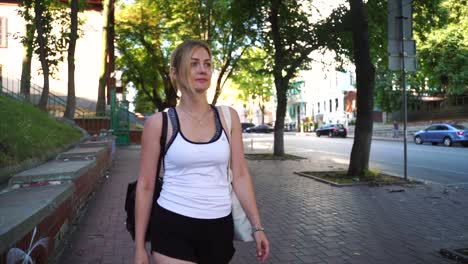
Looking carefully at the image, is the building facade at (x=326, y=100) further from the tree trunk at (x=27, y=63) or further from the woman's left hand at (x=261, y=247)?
the woman's left hand at (x=261, y=247)

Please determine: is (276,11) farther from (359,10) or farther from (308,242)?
(308,242)

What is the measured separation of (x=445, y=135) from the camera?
27.8m

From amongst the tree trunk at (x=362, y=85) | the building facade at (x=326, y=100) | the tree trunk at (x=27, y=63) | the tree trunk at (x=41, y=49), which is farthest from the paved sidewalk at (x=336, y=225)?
the building facade at (x=326, y=100)

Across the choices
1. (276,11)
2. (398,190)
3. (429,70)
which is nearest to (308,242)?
(398,190)

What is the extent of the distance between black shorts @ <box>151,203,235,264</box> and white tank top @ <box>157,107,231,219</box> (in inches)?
1.4

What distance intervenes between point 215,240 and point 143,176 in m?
0.49

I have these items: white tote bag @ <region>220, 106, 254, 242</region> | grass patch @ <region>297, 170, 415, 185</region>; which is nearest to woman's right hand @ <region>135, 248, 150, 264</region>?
white tote bag @ <region>220, 106, 254, 242</region>

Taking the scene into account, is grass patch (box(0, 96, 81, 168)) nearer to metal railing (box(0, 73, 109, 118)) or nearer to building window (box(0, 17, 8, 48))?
metal railing (box(0, 73, 109, 118))

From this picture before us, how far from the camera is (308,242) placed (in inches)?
218

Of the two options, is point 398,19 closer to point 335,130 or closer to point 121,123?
point 121,123

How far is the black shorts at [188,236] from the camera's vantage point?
2.21m

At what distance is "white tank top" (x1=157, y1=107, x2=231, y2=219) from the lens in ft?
7.34

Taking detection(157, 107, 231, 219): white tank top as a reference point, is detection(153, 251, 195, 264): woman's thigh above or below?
below

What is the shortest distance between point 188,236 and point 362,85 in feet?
31.9
